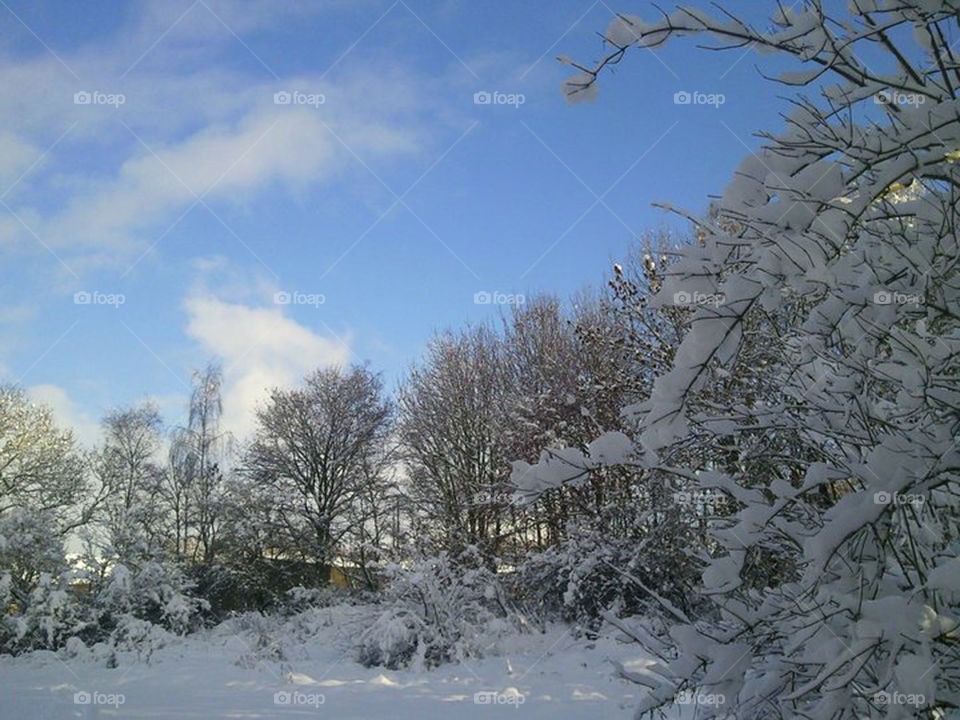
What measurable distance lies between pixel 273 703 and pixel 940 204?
622 cm

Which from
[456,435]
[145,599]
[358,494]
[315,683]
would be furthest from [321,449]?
[315,683]

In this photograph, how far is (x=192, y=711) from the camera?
Result: 552 cm

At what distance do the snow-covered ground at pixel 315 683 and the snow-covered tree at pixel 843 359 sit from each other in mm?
1696

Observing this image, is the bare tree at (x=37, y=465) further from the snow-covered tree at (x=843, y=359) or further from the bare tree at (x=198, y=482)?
the snow-covered tree at (x=843, y=359)

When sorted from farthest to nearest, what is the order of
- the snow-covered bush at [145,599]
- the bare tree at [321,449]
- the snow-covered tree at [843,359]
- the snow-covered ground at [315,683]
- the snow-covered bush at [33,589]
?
the bare tree at [321,449]
the snow-covered bush at [145,599]
the snow-covered bush at [33,589]
the snow-covered ground at [315,683]
the snow-covered tree at [843,359]

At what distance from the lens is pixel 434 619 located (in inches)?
387

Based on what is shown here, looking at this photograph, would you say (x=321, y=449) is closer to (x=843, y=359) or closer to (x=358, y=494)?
(x=358, y=494)

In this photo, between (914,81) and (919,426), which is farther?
(914,81)

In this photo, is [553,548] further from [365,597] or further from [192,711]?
[192,711]

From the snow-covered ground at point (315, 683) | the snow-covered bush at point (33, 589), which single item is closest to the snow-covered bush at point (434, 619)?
the snow-covered ground at point (315, 683)

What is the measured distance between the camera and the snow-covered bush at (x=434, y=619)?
921 cm

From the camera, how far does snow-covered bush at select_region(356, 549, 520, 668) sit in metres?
9.21

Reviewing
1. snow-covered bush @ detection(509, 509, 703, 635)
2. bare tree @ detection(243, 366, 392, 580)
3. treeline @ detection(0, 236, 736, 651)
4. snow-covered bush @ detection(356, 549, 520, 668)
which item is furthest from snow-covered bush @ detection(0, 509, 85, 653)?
bare tree @ detection(243, 366, 392, 580)

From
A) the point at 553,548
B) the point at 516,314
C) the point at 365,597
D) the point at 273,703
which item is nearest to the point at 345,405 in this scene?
the point at 516,314
